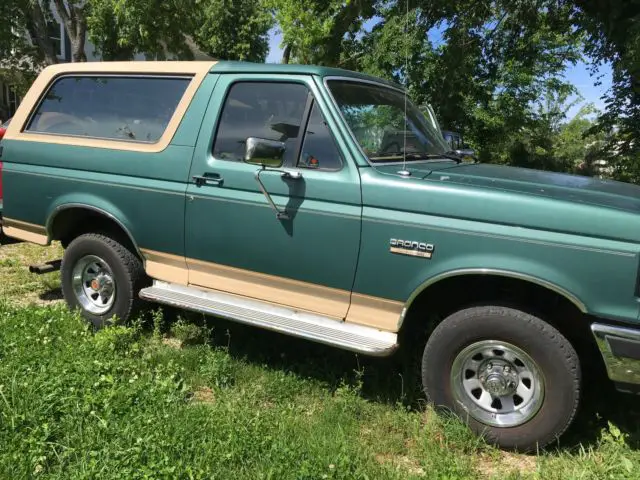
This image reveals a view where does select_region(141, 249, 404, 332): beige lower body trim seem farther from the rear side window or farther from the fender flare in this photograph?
the rear side window

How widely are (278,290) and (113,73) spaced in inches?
91.1

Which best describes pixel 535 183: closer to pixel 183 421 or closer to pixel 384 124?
pixel 384 124

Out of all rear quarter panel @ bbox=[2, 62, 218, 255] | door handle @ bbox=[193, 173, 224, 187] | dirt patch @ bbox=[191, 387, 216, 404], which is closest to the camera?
dirt patch @ bbox=[191, 387, 216, 404]

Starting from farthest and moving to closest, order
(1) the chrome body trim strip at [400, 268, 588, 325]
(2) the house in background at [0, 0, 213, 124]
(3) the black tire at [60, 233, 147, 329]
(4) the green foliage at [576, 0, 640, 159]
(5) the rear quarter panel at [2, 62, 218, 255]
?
(2) the house in background at [0, 0, 213, 124], (4) the green foliage at [576, 0, 640, 159], (3) the black tire at [60, 233, 147, 329], (5) the rear quarter panel at [2, 62, 218, 255], (1) the chrome body trim strip at [400, 268, 588, 325]

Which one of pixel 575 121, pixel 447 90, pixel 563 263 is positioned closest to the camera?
pixel 563 263

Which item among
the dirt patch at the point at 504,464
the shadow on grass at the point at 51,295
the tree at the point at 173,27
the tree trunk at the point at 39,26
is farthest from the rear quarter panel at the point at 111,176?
the tree trunk at the point at 39,26

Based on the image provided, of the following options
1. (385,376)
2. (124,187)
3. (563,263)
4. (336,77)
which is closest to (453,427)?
(385,376)

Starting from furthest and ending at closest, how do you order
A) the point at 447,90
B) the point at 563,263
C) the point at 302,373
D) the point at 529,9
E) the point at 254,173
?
the point at 447,90, the point at 529,9, the point at 302,373, the point at 254,173, the point at 563,263

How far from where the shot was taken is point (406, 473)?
2938mm

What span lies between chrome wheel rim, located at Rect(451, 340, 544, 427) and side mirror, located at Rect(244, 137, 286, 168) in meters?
1.55

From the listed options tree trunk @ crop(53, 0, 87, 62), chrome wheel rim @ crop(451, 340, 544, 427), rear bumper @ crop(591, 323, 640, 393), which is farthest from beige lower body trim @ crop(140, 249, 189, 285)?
tree trunk @ crop(53, 0, 87, 62)

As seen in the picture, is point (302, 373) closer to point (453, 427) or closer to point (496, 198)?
point (453, 427)

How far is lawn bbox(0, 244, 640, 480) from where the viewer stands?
9.45ft

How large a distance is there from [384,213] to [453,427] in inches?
50.0
